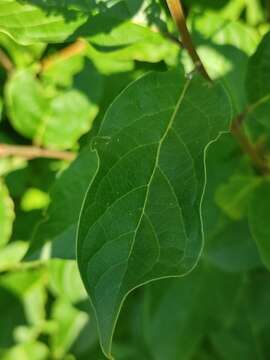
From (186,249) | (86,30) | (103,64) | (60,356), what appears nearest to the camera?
(186,249)

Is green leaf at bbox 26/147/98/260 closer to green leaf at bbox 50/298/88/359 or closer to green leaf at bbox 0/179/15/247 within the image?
green leaf at bbox 0/179/15/247

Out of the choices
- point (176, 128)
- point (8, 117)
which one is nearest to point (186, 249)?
point (176, 128)

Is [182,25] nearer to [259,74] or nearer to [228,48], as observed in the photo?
[259,74]

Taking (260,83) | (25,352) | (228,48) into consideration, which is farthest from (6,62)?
(25,352)

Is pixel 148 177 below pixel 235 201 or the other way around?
the other way around

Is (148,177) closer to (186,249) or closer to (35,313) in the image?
(186,249)

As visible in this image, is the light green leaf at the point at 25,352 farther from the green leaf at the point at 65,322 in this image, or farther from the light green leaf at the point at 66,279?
the light green leaf at the point at 66,279

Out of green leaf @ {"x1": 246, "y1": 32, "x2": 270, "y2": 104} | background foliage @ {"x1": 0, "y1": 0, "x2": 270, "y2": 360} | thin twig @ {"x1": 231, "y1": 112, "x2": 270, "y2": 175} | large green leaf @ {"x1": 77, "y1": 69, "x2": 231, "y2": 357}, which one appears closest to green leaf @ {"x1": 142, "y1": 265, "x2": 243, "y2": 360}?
background foliage @ {"x1": 0, "y1": 0, "x2": 270, "y2": 360}

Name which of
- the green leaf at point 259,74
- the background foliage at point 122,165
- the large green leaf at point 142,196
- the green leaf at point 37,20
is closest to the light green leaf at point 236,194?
the background foliage at point 122,165
